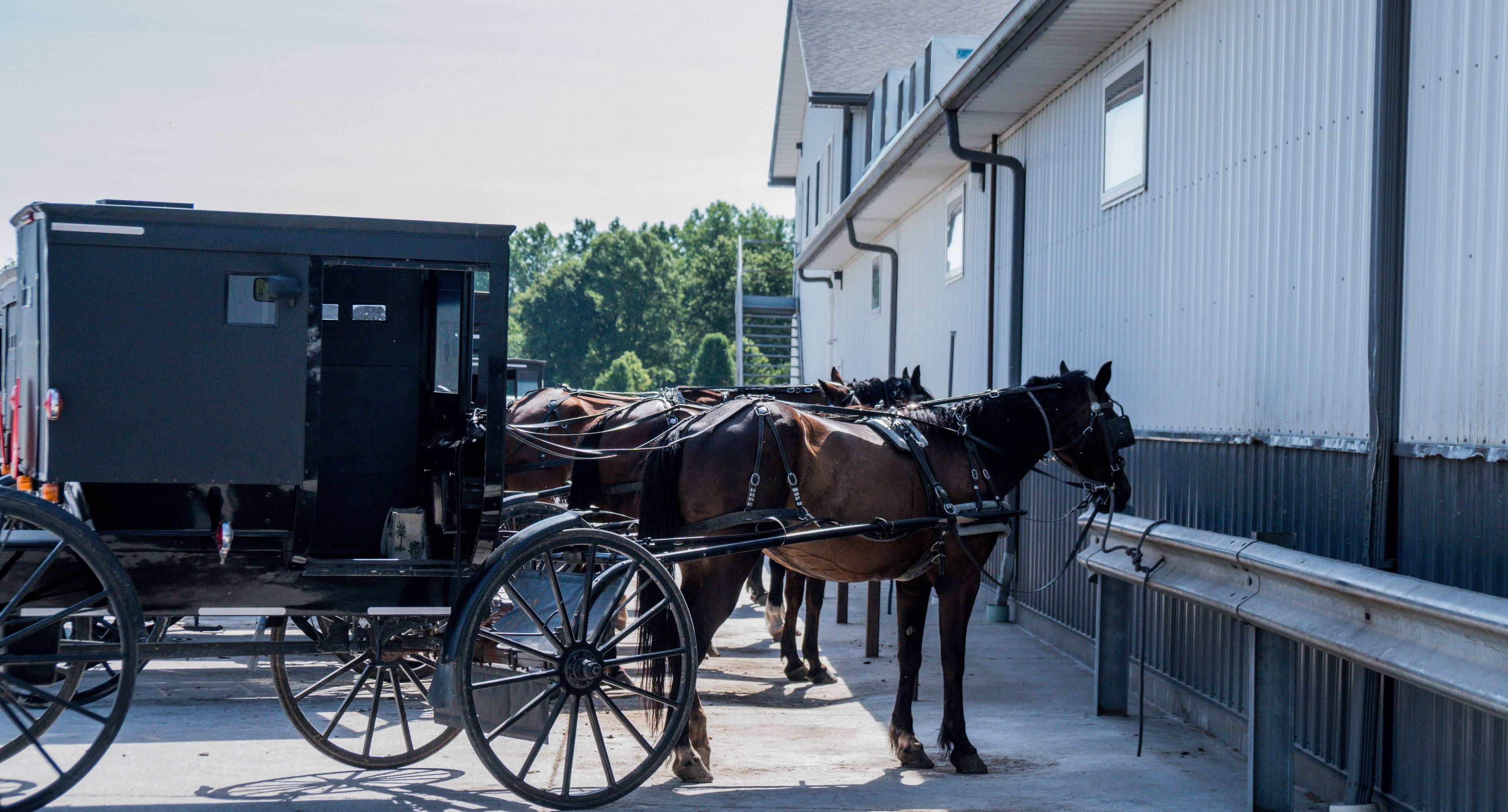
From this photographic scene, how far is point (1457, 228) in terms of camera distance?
475 cm

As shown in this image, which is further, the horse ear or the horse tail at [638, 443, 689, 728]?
the horse ear

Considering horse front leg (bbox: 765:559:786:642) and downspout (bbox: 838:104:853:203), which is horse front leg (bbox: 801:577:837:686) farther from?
downspout (bbox: 838:104:853:203)

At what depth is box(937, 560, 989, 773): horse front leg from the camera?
6.27 m

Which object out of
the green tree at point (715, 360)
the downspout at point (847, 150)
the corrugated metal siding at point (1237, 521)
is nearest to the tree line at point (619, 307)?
the green tree at point (715, 360)

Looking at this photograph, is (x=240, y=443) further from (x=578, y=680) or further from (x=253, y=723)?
(x=253, y=723)

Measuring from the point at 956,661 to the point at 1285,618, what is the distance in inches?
74.6

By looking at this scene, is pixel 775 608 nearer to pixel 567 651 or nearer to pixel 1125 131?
pixel 1125 131

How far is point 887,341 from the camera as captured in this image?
730 inches

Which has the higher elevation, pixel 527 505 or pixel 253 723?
pixel 527 505

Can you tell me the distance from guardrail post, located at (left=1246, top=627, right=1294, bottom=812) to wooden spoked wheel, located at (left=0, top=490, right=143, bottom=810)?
4477mm

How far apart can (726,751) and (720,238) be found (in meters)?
68.1

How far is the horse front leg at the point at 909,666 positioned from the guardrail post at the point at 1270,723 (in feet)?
5.53

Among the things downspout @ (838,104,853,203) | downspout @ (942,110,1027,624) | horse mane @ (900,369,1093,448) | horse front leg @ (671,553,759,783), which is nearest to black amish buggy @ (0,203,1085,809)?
horse front leg @ (671,553,759,783)

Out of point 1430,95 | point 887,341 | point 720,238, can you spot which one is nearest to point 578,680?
point 1430,95
